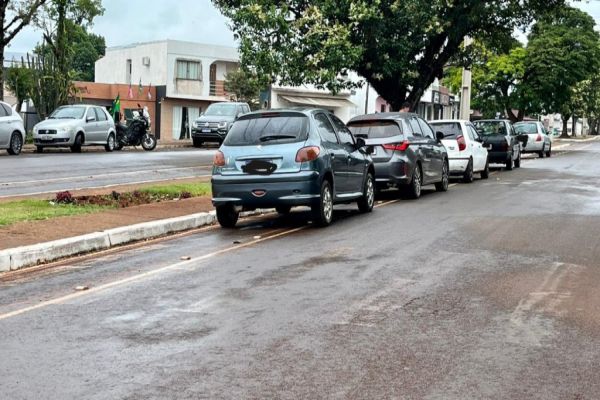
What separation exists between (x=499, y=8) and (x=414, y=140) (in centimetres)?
1254

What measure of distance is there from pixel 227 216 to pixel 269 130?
1496 millimetres

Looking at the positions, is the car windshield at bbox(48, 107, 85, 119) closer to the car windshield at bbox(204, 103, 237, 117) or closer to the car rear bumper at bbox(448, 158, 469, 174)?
the car windshield at bbox(204, 103, 237, 117)

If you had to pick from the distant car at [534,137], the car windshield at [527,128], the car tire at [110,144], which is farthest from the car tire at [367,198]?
the car windshield at [527,128]

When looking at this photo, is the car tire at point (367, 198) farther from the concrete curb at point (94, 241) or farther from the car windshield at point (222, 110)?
the car windshield at point (222, 110)

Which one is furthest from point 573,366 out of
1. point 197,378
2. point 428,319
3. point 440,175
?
point 440,175

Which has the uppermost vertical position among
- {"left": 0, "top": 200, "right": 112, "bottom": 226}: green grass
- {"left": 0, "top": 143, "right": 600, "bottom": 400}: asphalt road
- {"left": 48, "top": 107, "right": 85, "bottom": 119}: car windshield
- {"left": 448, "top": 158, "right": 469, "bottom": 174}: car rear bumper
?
{"left": 48, "top": 107, "right": 85, "bottom": 119}: car windshield

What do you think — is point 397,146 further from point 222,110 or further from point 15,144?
point 222,110

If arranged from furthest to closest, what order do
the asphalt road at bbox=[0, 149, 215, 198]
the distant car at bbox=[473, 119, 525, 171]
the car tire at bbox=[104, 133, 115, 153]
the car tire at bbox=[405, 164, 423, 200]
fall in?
1. the car tire at bbox=[104, 133, 115, 153]
2. the distant car at bbox=[473, 119, 525, 171]
3. the asphalt road at bbox=[0, 149, 215, 198]
4. the car tire at bbox=[405, 164, 423, 200]

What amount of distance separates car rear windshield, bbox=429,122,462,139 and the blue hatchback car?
10.0 metres

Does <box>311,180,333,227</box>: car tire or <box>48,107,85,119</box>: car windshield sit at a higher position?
<box>48,107,85,119</box>: car windshield

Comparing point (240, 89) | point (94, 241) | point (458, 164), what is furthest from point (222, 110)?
point (94, 241)

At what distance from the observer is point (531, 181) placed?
2367cm

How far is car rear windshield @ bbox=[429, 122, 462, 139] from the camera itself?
2330 centimetres

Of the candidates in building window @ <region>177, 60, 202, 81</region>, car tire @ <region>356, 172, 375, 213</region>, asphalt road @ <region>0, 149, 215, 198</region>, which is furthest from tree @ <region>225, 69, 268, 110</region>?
car tire @ <region>356, 172, 375, 213</region>
